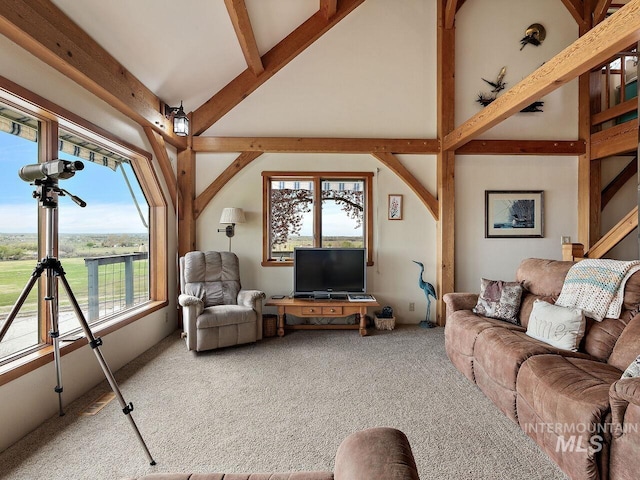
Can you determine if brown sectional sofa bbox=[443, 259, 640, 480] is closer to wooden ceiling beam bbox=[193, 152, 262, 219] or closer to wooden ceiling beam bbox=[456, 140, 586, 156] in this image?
wooden ceiling beam bbox=[456, 140, 586, 156]

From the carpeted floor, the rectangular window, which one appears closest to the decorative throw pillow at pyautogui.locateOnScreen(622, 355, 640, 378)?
the carpeted floor

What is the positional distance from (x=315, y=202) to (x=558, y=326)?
302 cm

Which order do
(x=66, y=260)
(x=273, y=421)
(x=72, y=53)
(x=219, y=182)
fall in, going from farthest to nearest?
(x=219, y=182), (x=66, y=260), (x=72, y=53), (x=273, y=421)

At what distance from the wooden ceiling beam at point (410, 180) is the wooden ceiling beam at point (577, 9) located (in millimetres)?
3060

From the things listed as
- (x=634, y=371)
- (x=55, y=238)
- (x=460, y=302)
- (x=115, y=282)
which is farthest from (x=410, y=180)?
(x=55, y=238)

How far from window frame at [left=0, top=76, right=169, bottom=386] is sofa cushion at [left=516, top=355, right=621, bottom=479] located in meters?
2.93

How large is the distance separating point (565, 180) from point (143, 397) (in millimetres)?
5422

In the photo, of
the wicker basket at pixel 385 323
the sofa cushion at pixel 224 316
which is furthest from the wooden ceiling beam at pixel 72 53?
the wicker basket at pixel 385 323

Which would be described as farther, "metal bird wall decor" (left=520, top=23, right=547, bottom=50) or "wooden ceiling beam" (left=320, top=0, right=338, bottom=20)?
"metal bird wall decor" (left=520, top=23, right=547, bottom=50)

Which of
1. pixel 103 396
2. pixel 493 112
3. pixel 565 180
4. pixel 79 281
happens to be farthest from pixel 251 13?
pixel 565 180

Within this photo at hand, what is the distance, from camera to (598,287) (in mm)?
2361

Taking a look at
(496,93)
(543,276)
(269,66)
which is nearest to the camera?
(543,276)

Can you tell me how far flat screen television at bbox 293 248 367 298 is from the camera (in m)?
4.24

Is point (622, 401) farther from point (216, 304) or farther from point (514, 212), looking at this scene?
point (514, 212)
